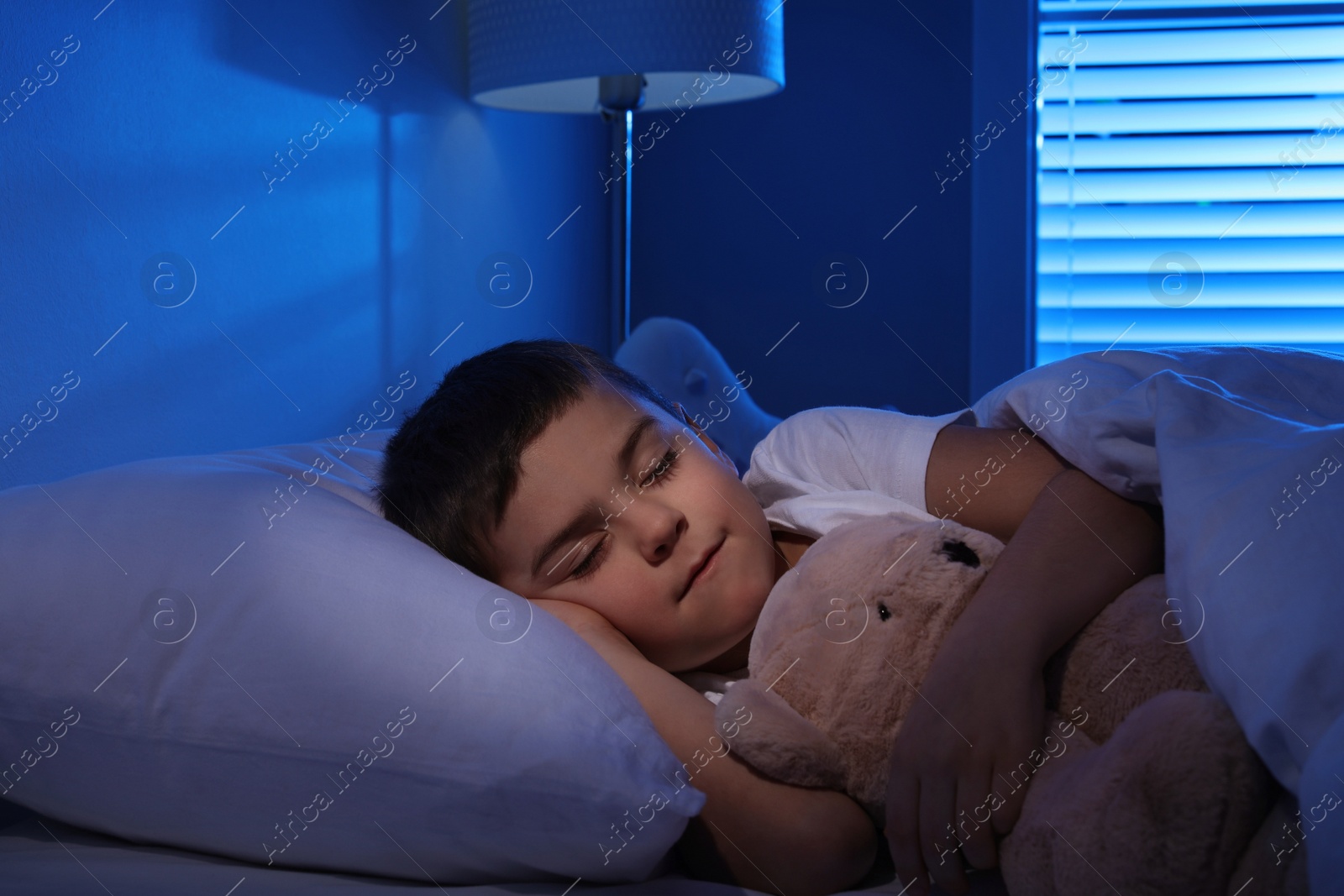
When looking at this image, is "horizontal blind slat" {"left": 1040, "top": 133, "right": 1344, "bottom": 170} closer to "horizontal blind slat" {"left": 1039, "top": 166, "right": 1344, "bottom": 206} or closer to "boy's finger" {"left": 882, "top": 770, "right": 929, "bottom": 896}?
"horizontal blind slat" {"left": 1039, "top": 166, "right": 1344, "bottom": 206}

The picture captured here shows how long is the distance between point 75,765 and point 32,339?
1.34ft

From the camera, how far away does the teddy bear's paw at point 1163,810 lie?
488mm

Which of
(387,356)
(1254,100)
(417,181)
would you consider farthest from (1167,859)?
(1254,100)

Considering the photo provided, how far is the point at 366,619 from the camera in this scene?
64 cm

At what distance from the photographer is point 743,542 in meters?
0.83

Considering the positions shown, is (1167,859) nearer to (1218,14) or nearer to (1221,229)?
(1221,229)

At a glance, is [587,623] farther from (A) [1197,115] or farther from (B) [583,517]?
(A) [1197,115]

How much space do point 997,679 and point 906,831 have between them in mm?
108

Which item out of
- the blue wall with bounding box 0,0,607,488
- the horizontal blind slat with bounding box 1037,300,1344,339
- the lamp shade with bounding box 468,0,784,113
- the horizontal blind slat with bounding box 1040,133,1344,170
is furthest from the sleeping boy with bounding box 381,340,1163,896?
Answer: the horizontal blind slat with bounding box 1040,133,1344,170

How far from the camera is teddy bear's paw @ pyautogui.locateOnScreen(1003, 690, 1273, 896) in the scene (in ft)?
1.60

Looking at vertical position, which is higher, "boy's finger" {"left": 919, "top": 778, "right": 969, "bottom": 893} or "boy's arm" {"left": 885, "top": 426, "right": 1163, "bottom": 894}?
"boy's arm" {"left": 885, "top": 426, "right": 1163, "bottom": 894}

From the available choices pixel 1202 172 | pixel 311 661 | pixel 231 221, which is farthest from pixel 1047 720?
pixel 1202 172

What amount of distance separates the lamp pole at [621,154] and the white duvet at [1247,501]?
1022 millimetres

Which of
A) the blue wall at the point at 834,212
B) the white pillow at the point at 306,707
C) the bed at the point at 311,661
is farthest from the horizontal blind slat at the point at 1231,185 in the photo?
the white pillow at the point at 306,707
